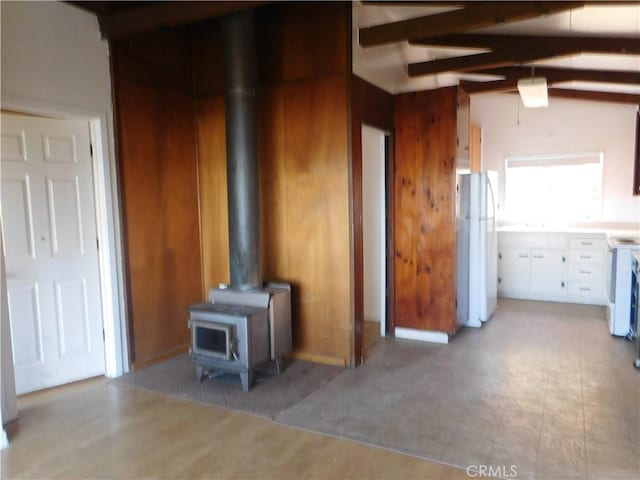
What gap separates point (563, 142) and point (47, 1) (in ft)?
19.7

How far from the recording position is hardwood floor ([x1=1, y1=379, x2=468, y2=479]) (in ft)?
7.50

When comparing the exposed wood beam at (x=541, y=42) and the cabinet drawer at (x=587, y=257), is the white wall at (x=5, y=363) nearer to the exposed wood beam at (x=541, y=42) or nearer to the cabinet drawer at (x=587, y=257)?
the exposed wood beam at (x=541, y=42)

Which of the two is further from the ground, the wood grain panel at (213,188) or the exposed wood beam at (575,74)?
the exposed wood beam at (575,74)

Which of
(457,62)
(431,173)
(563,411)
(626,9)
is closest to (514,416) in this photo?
(563,411)

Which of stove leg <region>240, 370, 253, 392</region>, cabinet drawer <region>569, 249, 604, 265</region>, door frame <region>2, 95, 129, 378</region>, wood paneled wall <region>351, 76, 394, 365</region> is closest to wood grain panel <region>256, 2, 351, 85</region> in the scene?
wood paneled wall <region>351, 76, 394, 365</region>

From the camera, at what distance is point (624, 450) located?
2410mm

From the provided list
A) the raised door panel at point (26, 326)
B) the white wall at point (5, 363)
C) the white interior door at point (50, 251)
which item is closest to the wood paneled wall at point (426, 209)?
the white interior door at point (50, 251)

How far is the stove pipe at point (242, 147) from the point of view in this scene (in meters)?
3.44

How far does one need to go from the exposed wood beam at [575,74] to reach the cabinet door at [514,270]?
2129 millimetres

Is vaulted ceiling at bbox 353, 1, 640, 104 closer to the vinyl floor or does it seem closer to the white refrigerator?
the white refrigerator

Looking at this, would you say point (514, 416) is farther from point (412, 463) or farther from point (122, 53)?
point (122, 53)

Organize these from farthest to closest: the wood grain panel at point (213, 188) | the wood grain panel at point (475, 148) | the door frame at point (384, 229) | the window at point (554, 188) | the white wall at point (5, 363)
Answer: the window at point (554, 188)
the wood grain panel at point (475, 148)
the door frame at point (384, 229)
the wood grain panel at point (213, 188)
the white wall at point (5, 363)

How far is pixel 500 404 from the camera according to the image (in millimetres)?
2980

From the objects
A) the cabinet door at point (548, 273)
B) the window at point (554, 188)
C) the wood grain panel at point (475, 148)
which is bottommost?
the cabinet door at point (548, 273)
